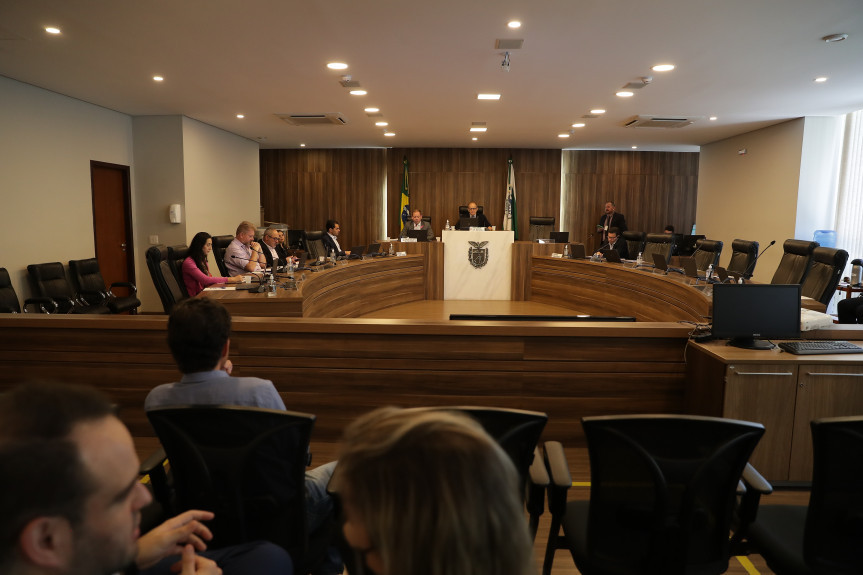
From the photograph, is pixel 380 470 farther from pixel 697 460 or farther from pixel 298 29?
pixel 298 29

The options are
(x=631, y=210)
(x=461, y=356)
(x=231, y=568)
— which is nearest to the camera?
(x=231, y=568)

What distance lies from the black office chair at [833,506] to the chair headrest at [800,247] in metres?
3.89

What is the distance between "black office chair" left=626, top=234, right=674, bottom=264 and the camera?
23.0 feet

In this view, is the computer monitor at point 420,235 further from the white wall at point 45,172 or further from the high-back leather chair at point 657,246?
the white wall at point 45,172

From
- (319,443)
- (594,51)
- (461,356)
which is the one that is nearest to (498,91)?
(594,51)

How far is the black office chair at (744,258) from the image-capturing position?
5.20 m

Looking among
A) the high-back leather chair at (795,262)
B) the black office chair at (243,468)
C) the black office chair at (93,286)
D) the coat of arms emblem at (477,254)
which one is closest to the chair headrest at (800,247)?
the high-back leather chair at (795,262)

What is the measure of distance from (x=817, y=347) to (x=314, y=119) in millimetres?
7224

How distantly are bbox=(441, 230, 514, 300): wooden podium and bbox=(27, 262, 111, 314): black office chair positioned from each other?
15.3 feet

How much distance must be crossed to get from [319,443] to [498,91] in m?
4.66

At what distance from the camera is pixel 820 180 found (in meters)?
8.34

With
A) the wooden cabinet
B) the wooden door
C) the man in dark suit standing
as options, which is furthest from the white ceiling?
the man in dark suit standing

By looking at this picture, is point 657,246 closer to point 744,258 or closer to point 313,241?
point 744,258

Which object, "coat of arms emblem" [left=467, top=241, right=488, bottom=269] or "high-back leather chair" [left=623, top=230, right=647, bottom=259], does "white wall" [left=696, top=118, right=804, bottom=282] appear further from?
"coat of arms emblem" [left=467, top=241, right=488, bottom=269]
